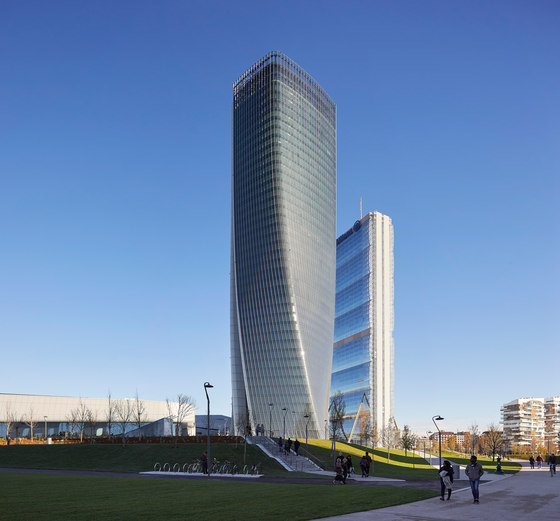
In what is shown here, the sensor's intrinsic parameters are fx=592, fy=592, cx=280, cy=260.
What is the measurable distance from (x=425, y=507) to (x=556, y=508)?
5.17m

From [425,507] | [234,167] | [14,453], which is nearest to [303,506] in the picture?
[425,507]

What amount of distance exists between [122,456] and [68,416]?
96.3m

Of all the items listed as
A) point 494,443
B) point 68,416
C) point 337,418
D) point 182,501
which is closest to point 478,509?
point 182,501

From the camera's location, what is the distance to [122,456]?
2482 inches

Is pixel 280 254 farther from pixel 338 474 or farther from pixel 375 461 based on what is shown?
pixel 338 474

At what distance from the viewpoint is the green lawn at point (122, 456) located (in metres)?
56.8

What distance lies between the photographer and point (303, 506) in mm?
22422

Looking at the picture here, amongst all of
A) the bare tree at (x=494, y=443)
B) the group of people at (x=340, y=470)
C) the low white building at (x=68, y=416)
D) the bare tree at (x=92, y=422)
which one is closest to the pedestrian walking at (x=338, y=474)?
the group of people at (x=340, y=470)

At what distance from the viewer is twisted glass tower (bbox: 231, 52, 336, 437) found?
133625 millimetres

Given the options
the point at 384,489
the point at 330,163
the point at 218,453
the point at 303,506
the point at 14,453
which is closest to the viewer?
the point at 303,506

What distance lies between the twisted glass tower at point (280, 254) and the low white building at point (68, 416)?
22943 millimetres

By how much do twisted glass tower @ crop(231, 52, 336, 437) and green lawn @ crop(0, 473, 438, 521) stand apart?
9503 cm

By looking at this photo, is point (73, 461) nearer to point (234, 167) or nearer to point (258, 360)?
point (258, 360)

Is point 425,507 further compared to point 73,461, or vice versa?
point 73,461
